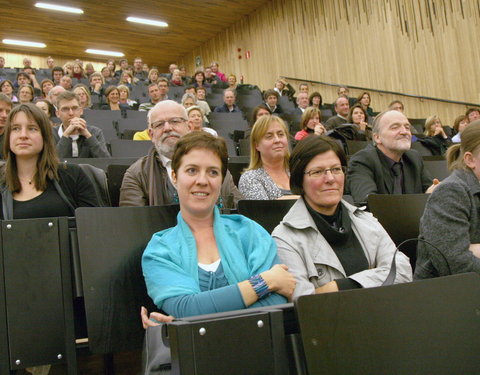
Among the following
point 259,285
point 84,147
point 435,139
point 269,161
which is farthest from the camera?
point 435,139

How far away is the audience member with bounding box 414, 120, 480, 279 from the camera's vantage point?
1.18 m

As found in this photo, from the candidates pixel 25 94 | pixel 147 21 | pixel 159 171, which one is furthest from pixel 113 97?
pixel 147 21

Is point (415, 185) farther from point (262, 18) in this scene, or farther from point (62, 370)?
point (262, 18)

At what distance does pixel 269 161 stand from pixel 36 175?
866 millimetres

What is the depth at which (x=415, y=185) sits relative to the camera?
2045 millimetres

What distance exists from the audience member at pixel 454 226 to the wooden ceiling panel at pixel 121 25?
7.83 m

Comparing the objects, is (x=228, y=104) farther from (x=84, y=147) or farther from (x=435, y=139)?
(x=84, y=147)

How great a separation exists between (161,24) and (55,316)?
882 cm

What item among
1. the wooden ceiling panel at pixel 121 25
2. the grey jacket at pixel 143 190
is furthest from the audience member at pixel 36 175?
the wooden ceiling panel at pixel 121 25

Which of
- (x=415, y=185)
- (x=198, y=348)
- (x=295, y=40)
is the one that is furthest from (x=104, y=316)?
(x=295, y=40)

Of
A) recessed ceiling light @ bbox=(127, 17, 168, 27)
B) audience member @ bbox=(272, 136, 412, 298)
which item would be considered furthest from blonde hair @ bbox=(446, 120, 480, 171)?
recessed ceiling light @ bbox=(127, 17, 168, 27)

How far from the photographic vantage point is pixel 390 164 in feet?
6.72

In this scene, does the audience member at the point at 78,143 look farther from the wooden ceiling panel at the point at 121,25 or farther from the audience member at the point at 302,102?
the wooden ceiling panel at the point at 121,25

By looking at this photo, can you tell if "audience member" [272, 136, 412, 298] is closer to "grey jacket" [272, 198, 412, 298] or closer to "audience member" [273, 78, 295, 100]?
"grey jacket" [272, 198, 412, 298]
